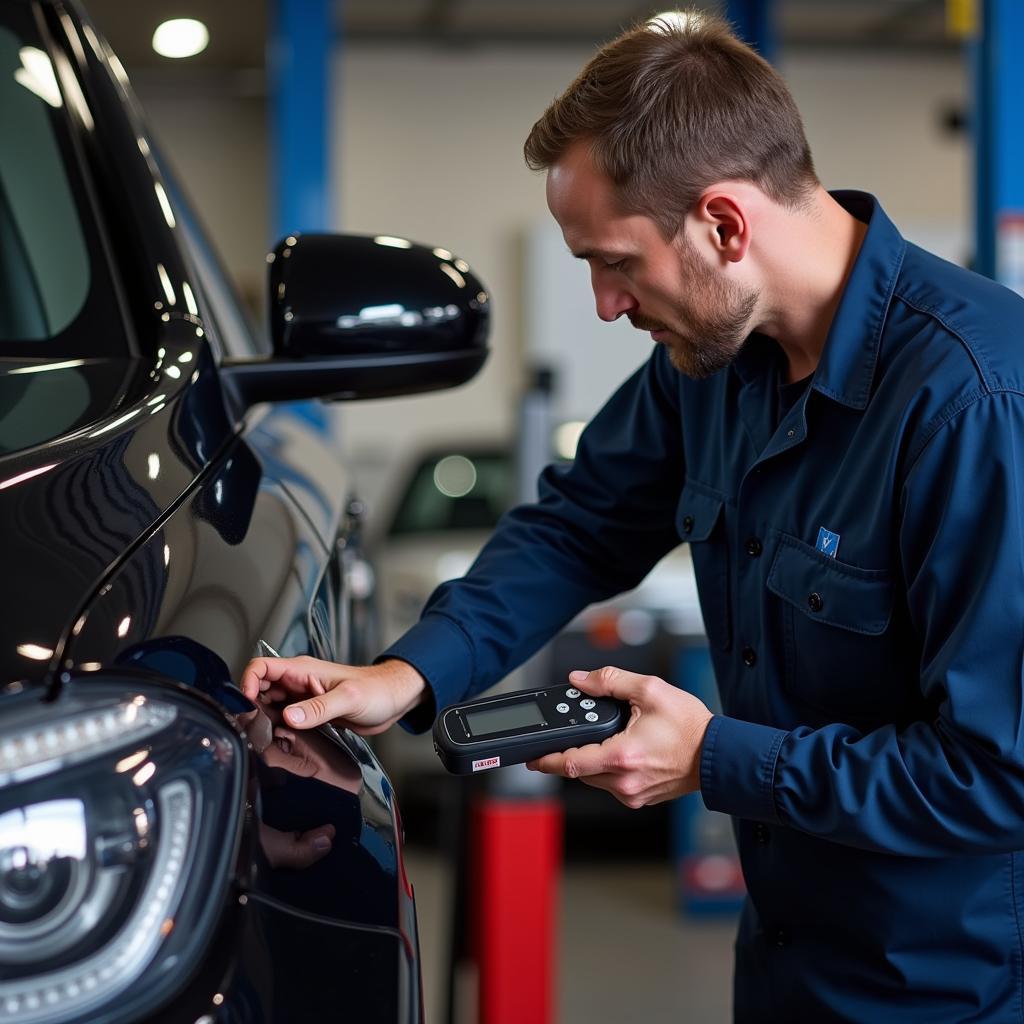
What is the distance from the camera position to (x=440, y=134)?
33.4ft

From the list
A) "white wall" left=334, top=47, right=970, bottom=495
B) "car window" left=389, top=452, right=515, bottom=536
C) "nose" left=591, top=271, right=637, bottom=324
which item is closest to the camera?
"nose" left=591, top=271, right=637, bottom=324

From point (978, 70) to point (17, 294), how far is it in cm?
414

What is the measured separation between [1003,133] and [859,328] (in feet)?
12.2

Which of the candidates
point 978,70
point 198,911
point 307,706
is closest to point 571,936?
point 978,70

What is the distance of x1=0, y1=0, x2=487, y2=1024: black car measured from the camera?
689 mm

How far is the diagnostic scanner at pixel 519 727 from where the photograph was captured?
1.18 metres

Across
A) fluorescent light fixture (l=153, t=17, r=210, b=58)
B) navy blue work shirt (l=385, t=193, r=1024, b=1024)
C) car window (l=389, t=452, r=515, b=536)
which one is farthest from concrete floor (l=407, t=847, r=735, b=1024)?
fluorescent light fixture (l=153, t=17, r=210, b=58)

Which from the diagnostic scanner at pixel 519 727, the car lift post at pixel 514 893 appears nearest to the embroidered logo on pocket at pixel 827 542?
the diagnostic scanner at pixel 519 727

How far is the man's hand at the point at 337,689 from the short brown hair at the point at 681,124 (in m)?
0.49

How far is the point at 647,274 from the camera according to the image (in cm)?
134

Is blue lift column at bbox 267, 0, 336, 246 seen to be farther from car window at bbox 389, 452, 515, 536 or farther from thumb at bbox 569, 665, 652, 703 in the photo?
thumb at bbox 569, 665, 652, 703

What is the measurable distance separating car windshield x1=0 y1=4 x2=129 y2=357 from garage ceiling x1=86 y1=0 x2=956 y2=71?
7.63 meters

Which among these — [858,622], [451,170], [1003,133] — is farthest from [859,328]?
[451,170]

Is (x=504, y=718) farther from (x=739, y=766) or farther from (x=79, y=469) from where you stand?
(x=79, y=469)
